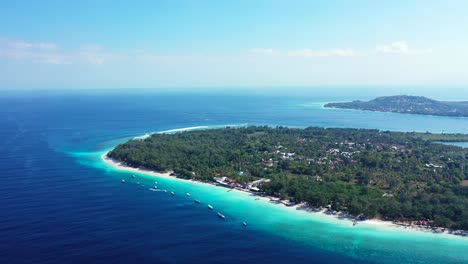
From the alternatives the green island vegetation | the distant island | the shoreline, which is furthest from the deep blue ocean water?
the distant island

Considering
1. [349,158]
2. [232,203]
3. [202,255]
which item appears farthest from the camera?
[349,158]

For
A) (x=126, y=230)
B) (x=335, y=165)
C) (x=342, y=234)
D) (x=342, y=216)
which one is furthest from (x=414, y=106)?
(x=126, y=230)

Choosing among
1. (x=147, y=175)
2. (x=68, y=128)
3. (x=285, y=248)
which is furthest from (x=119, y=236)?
(x=68, y=128)

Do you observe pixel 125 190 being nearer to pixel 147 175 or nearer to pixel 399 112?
pixel 147 175

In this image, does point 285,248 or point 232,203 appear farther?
point 232,203

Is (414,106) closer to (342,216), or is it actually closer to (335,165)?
(335,165)

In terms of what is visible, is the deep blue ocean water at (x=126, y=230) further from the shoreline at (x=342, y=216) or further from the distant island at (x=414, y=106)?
the distant island at (x=414, y=106)
